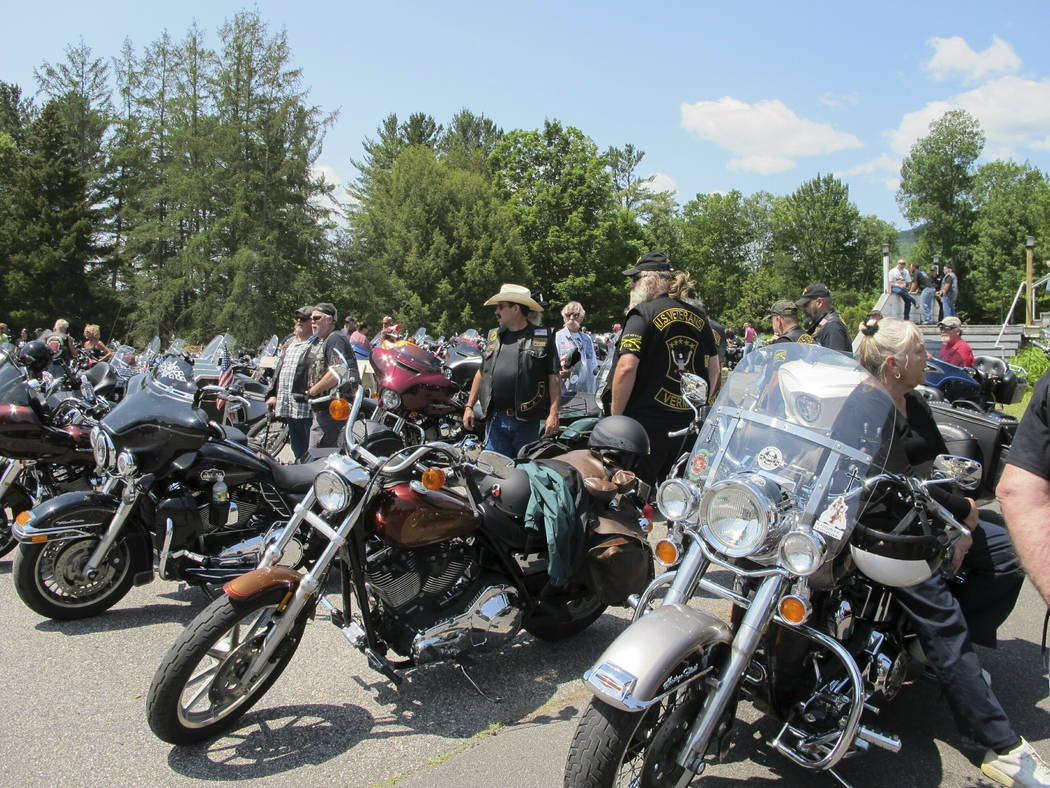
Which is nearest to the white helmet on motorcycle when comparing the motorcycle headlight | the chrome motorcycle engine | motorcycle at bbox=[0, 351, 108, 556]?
the chrome motorcycle engine

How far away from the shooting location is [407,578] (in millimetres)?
3279

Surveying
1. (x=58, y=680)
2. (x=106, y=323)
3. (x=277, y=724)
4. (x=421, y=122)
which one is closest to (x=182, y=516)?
(x=58, y=680)

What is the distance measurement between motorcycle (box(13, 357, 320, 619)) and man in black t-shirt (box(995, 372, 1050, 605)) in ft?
10.4

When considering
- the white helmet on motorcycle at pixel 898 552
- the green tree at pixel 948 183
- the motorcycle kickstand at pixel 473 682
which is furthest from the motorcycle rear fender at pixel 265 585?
the green tree at pixel 948 183

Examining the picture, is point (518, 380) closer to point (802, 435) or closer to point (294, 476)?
point (294, 476)

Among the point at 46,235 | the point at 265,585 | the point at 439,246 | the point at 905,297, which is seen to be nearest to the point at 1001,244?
the point at 439,246

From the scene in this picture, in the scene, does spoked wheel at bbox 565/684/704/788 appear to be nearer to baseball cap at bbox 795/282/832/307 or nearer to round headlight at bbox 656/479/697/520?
round headlight at bbox 656/479/697/520

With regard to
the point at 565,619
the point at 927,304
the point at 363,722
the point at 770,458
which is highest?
the point at 927,304

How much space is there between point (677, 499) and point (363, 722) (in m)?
1.62

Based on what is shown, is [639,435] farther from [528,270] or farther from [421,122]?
[421,122]

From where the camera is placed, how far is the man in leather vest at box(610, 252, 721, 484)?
4398mm

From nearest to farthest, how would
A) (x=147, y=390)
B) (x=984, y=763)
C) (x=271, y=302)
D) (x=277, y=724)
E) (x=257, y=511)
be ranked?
(x=984, y=763) → (x=277, y=724) → (x=147, y=390) → (x=257, y=511) → (x=271, y=302)

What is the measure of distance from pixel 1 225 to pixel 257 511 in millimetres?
41021

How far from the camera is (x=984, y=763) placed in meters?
2.52
